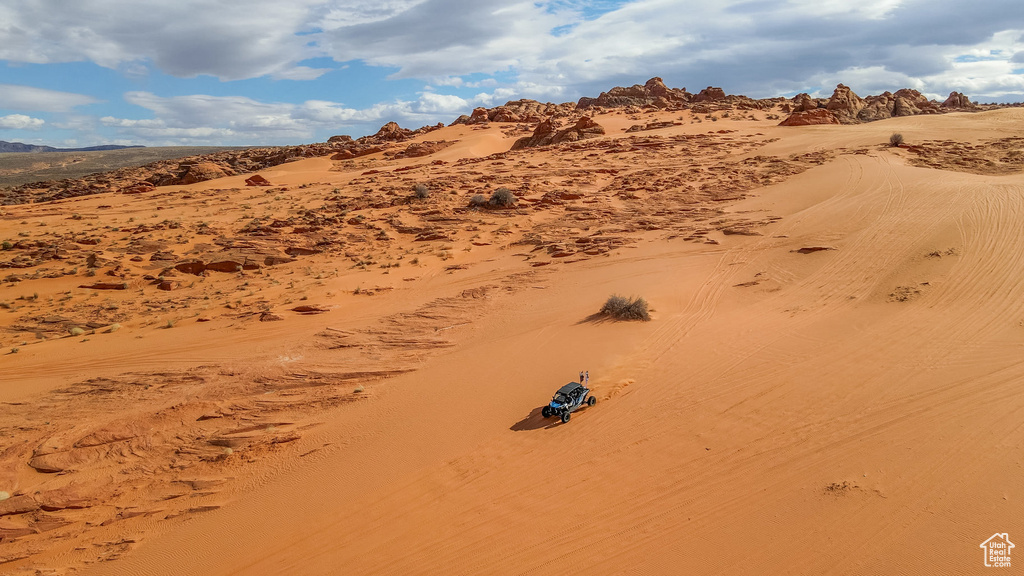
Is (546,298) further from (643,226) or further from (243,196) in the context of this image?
(243,196)

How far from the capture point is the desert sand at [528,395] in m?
5.76

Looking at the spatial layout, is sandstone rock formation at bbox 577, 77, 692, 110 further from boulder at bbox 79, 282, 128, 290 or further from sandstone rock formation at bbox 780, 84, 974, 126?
boulder at bbox 79, 282, 128, 290

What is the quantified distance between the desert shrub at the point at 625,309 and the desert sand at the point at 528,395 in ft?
1.35

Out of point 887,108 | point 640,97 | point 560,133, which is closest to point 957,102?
point 887,108

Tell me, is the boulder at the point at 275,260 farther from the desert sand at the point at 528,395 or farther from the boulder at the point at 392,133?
the boulder at the point at 392,133

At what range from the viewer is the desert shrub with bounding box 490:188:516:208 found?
23031 millimetres

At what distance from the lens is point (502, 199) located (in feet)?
75.7

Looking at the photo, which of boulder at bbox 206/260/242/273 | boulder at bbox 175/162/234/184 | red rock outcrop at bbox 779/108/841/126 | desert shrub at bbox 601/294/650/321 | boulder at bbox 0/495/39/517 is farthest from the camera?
red rock outcrop at bbox 779/108/841/126

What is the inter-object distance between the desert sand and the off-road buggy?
0.19m

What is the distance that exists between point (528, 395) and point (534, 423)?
0.94 metres

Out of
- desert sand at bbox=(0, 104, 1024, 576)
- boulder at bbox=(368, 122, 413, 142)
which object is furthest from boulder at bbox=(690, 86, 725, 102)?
desert sand at bbox=(0, 104, 1024, 576)

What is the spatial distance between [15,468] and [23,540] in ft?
5.70

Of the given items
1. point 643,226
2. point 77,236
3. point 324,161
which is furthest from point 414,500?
point 324,161

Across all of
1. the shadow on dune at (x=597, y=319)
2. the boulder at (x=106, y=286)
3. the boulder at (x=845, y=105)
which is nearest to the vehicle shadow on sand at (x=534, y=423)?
the shadow on dune at (x=597, y=319)
